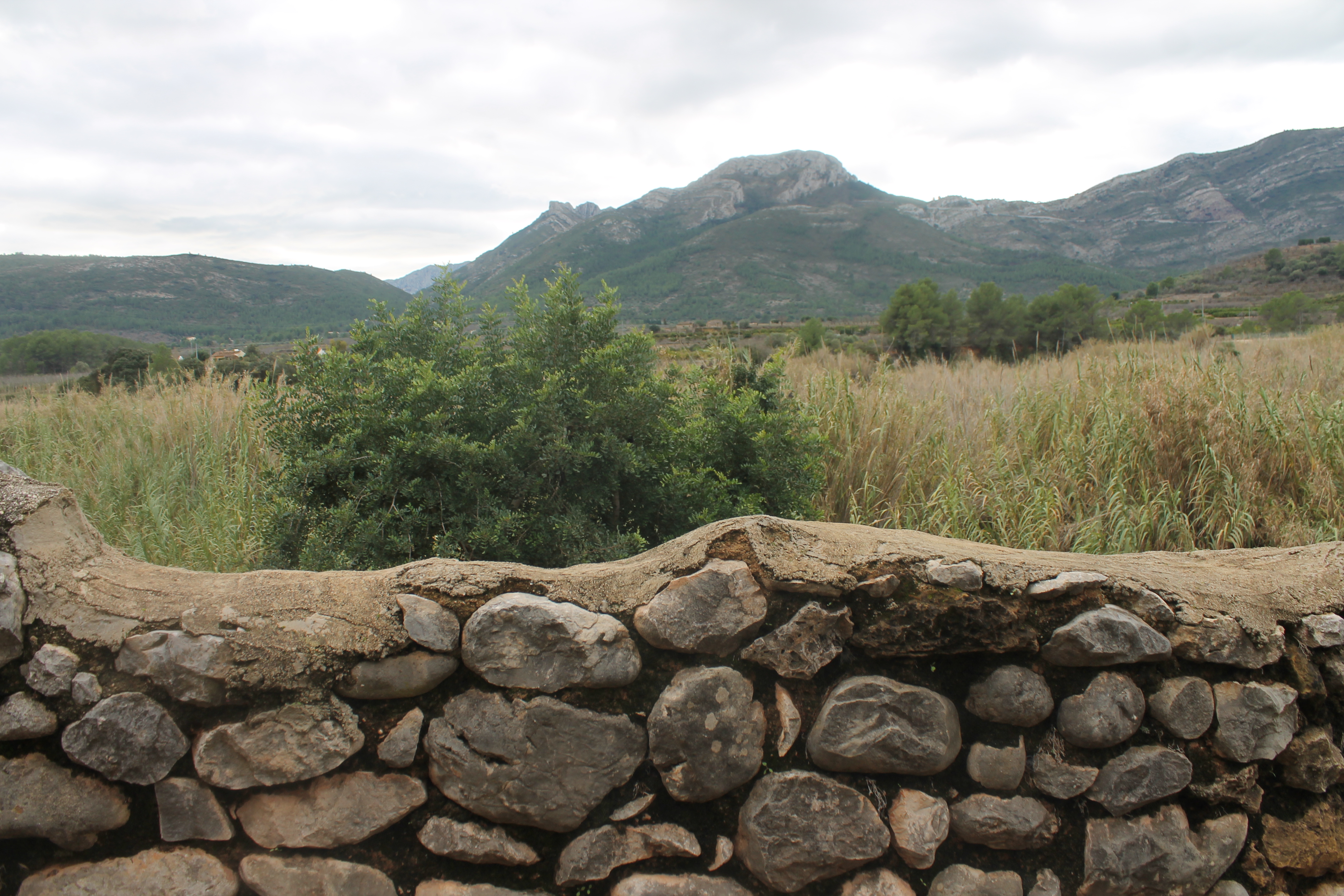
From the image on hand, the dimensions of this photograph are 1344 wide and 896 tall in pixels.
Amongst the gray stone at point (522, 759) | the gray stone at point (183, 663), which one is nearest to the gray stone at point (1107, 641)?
the gray stone at point (522, 759)

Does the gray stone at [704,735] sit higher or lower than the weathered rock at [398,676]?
lower

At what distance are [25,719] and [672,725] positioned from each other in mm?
1366

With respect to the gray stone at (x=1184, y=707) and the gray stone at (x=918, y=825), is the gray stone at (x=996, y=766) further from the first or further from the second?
the gray stone at (x=1184, y=707)

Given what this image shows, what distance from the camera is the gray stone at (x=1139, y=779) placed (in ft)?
5.24

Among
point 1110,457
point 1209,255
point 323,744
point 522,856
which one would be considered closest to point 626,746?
point 522,856

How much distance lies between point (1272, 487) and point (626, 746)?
15.0 feet

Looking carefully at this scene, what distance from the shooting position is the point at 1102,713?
159 centimetres

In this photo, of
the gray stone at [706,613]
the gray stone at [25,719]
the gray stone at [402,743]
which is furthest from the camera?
the gray stone at [706,613]

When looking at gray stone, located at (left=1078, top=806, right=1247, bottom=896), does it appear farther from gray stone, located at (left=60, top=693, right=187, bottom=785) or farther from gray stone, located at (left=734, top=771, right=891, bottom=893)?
gray stone, located at (left=60, top=693, right=187, bottom=785)

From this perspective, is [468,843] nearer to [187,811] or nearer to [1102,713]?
[187,811]

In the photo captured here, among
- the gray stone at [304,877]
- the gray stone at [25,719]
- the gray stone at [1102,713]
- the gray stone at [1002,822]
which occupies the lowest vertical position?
the gray stone at [1002,822]

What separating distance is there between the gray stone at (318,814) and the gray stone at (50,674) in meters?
0.45

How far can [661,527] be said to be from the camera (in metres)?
2.67

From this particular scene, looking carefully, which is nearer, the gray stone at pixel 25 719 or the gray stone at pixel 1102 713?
the gray stone at pixel 25 719
